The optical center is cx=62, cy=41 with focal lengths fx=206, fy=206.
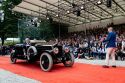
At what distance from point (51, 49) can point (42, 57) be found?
534 millimetres

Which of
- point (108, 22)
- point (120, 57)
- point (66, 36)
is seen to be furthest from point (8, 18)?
point (120, 57)

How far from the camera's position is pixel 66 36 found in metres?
28.9

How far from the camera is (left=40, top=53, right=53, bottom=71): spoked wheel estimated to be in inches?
317

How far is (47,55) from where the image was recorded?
8.20 m

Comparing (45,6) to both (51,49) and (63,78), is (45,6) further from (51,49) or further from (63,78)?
(63,78)

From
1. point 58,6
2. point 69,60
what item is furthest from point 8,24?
point 69,60

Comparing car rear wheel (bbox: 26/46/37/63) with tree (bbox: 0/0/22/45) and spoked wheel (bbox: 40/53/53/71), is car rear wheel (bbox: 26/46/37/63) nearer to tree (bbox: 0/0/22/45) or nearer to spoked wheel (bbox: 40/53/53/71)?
spoked wheel (bbox: 40/53/53/71)

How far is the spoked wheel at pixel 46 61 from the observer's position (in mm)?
8055

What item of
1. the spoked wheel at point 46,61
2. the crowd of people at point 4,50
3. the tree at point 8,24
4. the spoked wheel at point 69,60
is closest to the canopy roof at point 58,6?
the crowd of people at point 4,50

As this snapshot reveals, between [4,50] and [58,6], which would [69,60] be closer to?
[58,6]

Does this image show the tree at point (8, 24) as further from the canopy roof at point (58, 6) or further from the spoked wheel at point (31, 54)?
the spoked wheel at point (31, 54)

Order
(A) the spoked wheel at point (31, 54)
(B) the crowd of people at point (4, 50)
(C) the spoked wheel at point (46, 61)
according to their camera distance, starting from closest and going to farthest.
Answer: (C) the spoked wheel at point (46, 61), (A) the spoked wheel at point (31, 54), (B) the crowd of people at point (4, 50)

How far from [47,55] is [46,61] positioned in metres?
0.27

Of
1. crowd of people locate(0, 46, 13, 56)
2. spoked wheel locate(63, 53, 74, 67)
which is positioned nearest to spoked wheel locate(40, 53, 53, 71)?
spoked wheel locate(63, 53, 74, 67)
